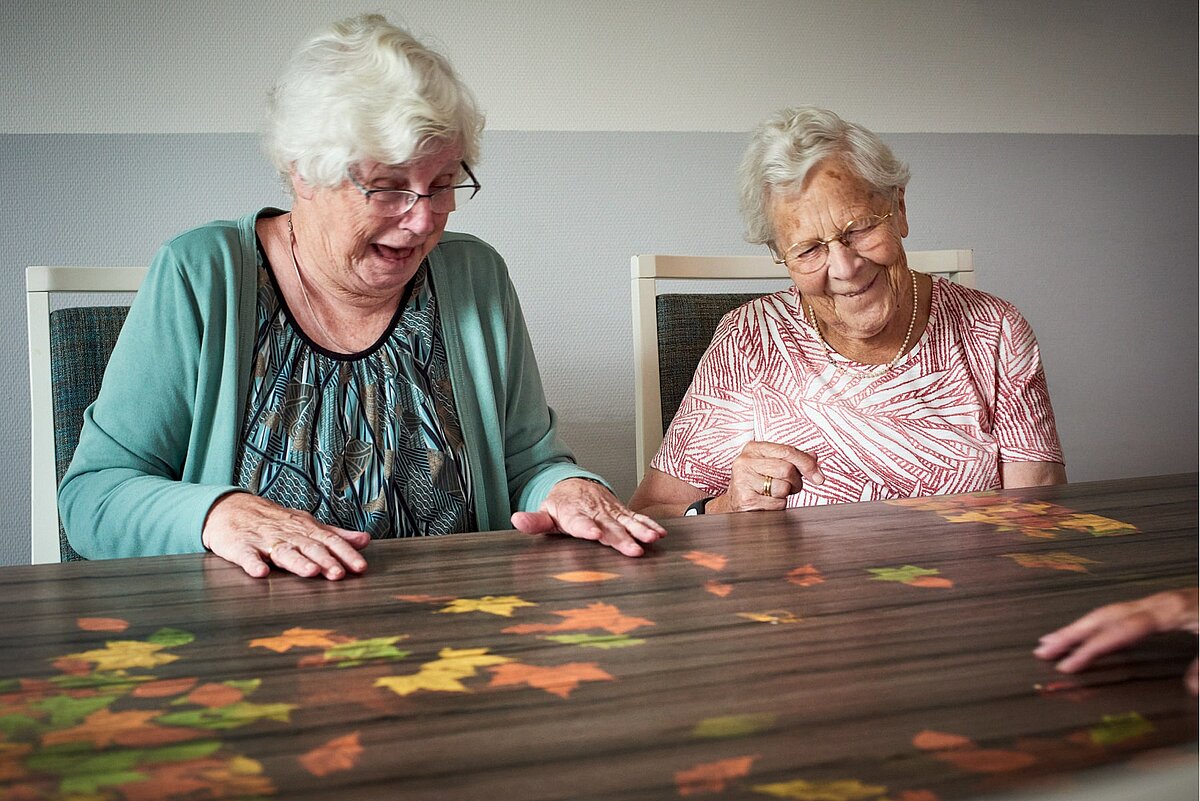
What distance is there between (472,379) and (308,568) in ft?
1.99

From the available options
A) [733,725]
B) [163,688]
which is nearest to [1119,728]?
[733,725]

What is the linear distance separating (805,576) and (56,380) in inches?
47.0

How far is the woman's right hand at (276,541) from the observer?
3.31 ft

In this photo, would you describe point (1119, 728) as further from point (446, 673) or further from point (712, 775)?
point (446, 673)

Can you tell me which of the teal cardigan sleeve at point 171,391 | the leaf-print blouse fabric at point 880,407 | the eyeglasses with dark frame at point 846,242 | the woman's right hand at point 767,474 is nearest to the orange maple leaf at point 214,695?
the teal cardigan sleeve at point 171,391

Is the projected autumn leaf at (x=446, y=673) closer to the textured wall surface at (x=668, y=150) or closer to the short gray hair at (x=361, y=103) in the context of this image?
the short gray hair at (x=361, y=103)

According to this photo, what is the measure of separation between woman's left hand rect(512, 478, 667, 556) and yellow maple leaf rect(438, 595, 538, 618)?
0.21 m

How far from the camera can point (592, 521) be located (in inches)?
46.5

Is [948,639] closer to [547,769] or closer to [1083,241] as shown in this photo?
[547,769]

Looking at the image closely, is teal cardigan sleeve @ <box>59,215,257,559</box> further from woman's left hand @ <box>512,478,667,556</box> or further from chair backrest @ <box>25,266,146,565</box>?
woman's left hand @ <box>512,478,667,556</box>

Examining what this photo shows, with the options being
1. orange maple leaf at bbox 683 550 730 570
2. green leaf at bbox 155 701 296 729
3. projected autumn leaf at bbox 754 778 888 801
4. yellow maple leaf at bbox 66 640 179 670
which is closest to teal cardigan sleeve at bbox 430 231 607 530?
orange maple leaf at bbox 683 550 730 570

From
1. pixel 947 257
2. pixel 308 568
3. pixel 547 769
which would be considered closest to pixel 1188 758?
pixel 547 769

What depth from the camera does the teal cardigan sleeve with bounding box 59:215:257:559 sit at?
1337 millimetres

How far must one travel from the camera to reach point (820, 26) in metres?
2.75
